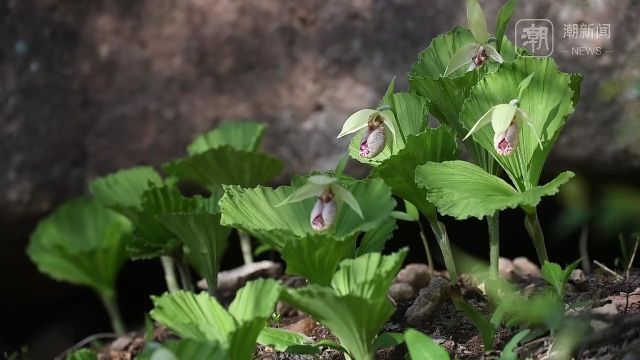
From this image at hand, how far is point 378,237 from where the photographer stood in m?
1.96

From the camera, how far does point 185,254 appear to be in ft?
8.52

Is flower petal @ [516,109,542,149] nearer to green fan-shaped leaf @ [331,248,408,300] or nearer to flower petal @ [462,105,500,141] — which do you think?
flower petal @ [462,105,500,141]

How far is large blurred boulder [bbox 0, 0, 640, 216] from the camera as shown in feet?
11.1

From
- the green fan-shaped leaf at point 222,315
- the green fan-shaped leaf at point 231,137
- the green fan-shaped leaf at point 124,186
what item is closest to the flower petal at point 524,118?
the green fan-shaped leaf at point 222,315

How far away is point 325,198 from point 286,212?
0.13m

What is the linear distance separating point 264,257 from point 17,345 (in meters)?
1.29

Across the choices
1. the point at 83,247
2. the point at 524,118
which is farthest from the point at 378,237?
the point at 83,247

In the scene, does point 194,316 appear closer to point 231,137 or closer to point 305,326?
point 305,326

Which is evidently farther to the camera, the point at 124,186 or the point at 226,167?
the point at 124,186

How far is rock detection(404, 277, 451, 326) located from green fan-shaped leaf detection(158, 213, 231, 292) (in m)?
0.53

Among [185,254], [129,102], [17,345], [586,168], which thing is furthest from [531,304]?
[17,345]

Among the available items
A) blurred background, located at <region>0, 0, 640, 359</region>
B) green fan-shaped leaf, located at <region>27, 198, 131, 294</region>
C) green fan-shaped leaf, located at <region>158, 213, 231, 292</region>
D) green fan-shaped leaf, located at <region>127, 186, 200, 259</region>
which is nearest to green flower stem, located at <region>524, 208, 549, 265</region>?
green fan-shaped leaf, located at <region>158, 213, 231, 292</region>

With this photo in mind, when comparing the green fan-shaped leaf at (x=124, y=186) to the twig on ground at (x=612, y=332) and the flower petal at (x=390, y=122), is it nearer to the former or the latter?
the flower petal at (x=390, y=122)

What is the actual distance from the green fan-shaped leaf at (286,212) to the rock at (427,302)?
1.38ft
